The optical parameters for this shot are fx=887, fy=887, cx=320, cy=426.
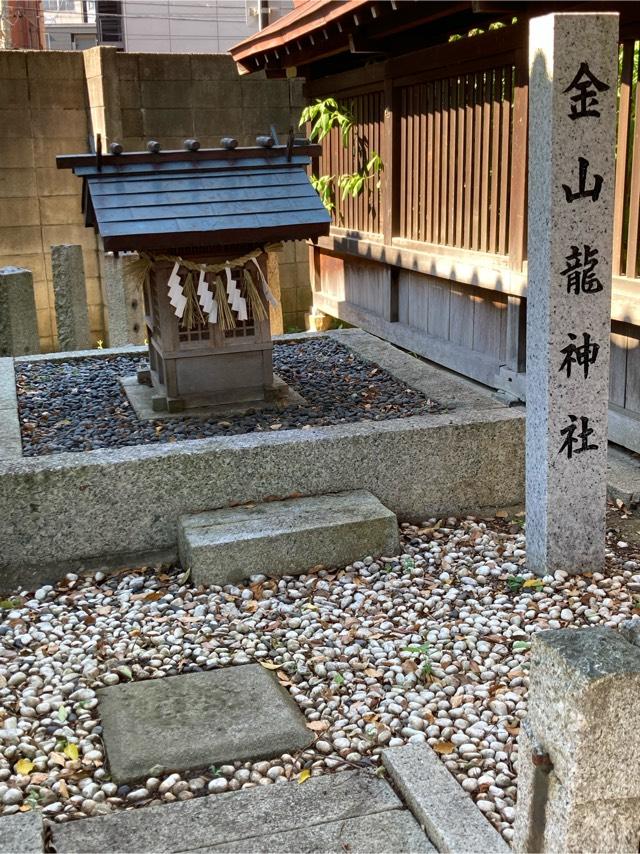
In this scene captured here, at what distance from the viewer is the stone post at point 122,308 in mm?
8961

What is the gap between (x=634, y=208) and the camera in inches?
210

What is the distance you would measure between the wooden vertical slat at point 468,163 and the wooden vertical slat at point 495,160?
0.30m

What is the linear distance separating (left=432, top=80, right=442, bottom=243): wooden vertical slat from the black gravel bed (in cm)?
151

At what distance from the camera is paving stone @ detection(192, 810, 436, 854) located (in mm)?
2572

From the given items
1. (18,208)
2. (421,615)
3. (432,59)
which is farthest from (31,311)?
(421,615)

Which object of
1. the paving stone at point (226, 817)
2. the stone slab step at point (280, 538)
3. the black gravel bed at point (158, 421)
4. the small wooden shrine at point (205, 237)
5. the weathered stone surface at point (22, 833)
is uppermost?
the small wooden shrine at point (205, 237)

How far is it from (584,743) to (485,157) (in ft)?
18.9

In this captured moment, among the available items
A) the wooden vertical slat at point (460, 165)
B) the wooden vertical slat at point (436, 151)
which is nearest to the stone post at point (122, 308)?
the wooden vertical slat at point (436, 151)

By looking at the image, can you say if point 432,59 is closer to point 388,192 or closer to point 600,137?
point 388,192

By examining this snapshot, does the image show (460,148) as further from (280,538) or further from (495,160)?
(280,538)

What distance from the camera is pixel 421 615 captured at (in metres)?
4.11

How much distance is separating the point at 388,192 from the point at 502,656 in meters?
5.81

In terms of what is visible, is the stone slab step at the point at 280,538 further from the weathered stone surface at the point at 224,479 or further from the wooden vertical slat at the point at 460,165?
the wooden vertical slat at the point at 460,165

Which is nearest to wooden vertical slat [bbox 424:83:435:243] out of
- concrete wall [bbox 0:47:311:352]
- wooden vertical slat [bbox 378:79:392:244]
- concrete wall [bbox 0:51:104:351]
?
wooden vertical slat [bbox 378:79:392:244]
